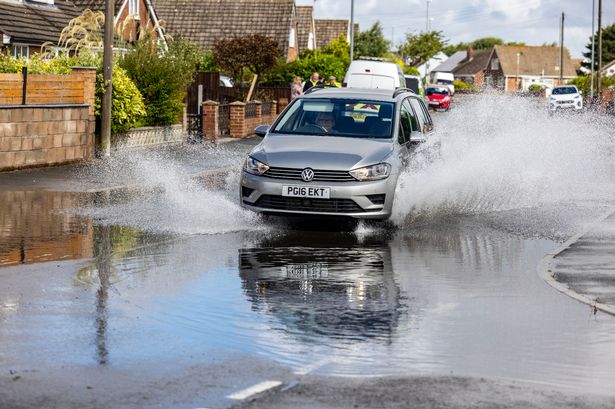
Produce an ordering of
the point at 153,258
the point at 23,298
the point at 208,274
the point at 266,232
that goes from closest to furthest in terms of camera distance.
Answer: the point at 23,298
the point at 208,274
the point at 153,258
the point at 266,232

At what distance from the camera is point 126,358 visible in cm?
736

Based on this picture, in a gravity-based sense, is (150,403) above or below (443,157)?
below

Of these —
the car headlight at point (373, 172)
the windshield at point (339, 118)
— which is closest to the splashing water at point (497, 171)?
the car headlight at point (373, 172)

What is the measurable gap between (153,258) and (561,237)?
4969mm

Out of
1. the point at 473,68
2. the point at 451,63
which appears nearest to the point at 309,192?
the point at 473,68

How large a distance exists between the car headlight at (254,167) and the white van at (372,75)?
2754cm

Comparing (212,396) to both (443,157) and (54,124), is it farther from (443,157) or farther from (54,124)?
(54,124)

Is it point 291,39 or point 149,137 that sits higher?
point 291,39

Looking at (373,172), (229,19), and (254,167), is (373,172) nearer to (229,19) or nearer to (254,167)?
(254,167)

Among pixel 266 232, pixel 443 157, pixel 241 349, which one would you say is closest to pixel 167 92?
pixel 443 157

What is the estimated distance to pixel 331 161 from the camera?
13.8 m

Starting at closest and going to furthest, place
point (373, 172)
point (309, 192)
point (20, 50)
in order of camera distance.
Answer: point (309, 192) → point (373, 172) → point (20, 50)

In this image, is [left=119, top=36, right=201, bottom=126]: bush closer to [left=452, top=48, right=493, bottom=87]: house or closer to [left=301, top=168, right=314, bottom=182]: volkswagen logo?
[left=301, top=168, right=314, bottom=182]: volkswagen logo

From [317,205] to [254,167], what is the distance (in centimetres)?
94
